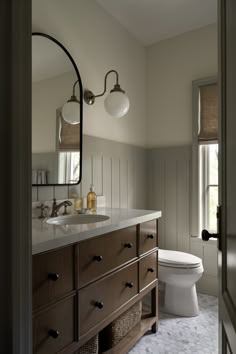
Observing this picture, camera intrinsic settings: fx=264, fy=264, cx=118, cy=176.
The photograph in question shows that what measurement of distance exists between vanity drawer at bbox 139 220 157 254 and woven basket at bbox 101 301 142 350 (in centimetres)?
44

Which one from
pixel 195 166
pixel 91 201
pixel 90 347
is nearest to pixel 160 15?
pixel 195 166

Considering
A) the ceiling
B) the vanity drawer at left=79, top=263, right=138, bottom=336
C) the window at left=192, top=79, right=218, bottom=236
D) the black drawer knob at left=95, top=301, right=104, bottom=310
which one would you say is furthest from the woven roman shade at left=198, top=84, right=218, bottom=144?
the black drawer knob at left=95, top=301, right=104, bottom=310

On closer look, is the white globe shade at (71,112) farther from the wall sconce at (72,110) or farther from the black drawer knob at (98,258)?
the black drawer knob at (98,258)

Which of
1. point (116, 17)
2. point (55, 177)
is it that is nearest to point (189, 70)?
point (116, 17)

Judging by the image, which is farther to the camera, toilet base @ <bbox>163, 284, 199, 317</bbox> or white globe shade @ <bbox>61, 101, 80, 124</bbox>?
toilet base @ <bbox>163, 284, 199, 317</bbox>

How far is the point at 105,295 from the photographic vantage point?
1.47 metres

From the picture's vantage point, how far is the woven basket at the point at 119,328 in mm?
1693

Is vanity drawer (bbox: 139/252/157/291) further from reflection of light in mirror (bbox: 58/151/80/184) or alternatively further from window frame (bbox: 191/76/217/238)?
window frame (bbox: 191/76/217/238)

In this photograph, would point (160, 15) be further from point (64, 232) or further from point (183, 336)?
point (183, 336)

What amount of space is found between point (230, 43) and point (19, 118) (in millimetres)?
670

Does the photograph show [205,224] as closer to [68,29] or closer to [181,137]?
[181,137]

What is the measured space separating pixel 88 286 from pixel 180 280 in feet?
3.86

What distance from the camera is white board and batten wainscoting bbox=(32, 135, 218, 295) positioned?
2.42 m

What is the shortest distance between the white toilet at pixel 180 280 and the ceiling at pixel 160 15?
2250 mm
